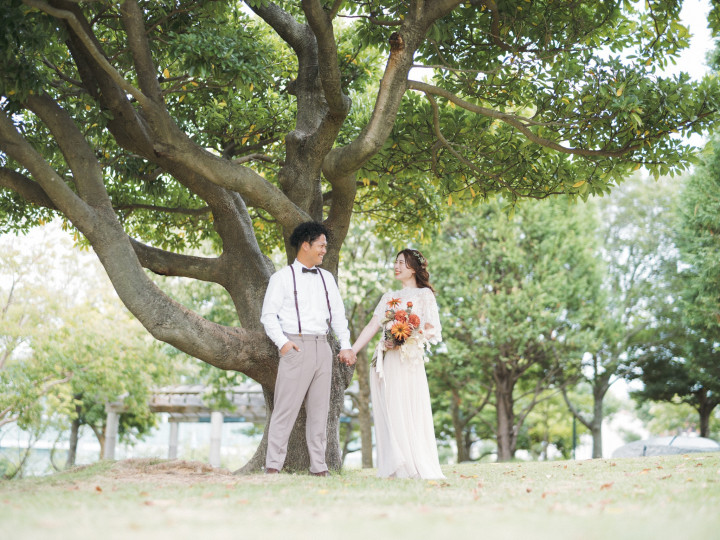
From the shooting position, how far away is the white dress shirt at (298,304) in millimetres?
6990

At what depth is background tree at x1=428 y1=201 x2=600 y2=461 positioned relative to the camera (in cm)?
2042

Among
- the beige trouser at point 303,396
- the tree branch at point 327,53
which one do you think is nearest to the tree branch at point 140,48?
the tree branch at point 327,53

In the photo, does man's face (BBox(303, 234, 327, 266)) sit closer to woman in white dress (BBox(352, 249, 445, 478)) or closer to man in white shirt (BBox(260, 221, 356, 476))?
man in white shirt (BBox(260, 221, 356, 476))

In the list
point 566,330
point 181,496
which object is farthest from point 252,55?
point 566,330

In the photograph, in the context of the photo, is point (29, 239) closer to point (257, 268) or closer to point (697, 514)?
point (257, 268)

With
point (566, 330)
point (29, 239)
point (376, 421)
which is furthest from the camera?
point (29, 239)

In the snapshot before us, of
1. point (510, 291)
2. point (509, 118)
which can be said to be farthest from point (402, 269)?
point (510, 291)

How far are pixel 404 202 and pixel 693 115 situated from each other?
4959 millimetres

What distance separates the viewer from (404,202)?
463 inches

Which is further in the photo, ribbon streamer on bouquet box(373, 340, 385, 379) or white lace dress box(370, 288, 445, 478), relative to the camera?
ribbon streamer on bouquet box(373, 340, 385, 379)

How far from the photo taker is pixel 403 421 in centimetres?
745

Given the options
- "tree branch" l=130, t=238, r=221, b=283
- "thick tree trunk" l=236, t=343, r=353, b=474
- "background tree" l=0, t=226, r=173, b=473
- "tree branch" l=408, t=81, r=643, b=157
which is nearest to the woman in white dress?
"thick tree trunk" l=236, t=343, r=353, b=474

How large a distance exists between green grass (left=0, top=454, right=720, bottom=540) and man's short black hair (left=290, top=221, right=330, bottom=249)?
8.07 feet

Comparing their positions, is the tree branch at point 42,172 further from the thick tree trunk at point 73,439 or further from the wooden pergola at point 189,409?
the thick tree trunk at point 73,439
